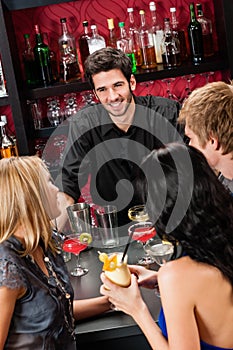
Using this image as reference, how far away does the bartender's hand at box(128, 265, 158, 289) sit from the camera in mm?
2193

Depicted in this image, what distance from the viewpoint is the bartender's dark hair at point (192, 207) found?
1.71 metres

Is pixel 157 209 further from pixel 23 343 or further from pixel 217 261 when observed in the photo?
pixel 23 343

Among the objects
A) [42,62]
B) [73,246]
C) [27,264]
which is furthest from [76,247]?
[42,62]

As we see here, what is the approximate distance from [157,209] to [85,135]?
62.0 inches

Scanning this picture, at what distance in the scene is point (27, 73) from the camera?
3.67m

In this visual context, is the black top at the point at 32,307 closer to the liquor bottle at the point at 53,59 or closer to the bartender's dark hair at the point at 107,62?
the bartender's dark hair at the point at 107,62

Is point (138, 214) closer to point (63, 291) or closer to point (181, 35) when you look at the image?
point (63, 291)

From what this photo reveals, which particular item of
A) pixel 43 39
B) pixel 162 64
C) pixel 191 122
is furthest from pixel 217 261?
pixel 43 39

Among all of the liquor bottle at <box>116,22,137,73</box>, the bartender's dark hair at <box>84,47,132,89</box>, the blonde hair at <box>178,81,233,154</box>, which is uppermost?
the liquor bottle at <box>116,22,137,73</box>

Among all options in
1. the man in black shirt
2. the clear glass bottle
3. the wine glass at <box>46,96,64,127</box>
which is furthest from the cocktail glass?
the clear glass bottle

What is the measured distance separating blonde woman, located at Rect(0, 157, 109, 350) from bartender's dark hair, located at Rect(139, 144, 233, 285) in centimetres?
39

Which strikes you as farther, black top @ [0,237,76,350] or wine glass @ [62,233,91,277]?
wine glass @ [62,233,91,277]

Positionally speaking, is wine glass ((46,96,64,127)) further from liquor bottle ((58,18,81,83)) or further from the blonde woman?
the blonde woman

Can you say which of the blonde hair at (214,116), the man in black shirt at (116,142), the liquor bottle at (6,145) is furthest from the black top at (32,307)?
the liquor bottle at (6,145)
